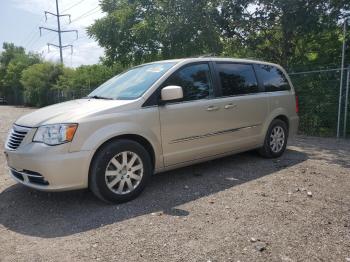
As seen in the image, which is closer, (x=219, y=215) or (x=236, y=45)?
(x=219, y=215)

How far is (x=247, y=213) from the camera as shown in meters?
4.18

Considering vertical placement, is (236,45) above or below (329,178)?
above

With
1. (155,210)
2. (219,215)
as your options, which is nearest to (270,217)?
(219,215)

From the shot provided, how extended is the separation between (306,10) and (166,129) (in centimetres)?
793

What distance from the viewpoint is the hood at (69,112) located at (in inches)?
168

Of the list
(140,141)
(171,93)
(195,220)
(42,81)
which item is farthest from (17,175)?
(42,81)

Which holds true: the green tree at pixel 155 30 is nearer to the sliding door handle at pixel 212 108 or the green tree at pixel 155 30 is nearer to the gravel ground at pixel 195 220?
the sliding door handle at pixel 212 108

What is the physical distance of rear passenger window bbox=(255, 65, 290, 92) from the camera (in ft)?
21.4

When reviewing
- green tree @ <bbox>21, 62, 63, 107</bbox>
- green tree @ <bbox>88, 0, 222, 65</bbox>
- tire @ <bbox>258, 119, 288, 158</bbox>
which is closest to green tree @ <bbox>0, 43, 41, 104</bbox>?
green tree @ <bbox>21, 62, 63, 107</bbox>

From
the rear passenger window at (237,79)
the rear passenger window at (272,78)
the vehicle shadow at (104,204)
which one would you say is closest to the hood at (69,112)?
the vehicle shadow at (104,204)

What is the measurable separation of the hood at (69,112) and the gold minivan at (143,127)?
0.01m

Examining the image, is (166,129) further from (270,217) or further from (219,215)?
(270,217)

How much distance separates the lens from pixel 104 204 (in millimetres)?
4520

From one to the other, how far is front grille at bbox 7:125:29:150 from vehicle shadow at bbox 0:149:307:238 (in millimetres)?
783
